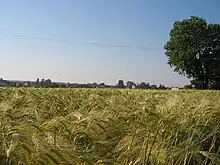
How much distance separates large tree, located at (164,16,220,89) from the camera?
49.8m

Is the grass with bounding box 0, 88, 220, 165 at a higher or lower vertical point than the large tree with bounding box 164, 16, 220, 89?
lower

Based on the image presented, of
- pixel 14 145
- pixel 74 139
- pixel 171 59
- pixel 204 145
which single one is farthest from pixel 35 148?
pixel 171 59

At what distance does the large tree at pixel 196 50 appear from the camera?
4984cm

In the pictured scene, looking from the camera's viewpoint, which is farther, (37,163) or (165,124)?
(165,124)

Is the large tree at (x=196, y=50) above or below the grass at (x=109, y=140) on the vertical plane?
above

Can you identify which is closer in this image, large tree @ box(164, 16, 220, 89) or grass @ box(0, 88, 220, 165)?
grass @ box(0, 88, 220, 165)

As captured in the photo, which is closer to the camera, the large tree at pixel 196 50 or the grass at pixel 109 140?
the grass at pixel 109 140

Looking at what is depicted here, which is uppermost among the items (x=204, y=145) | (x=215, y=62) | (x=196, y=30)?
(x=196, y=30)

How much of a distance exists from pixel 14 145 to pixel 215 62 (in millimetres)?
50822

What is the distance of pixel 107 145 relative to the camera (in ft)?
9.93

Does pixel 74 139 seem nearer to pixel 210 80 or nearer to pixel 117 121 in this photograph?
pixel 117 121

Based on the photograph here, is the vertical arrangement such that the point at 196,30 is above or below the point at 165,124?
above

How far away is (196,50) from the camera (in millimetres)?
51688

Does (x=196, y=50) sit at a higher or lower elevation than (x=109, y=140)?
higher
